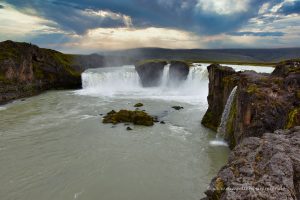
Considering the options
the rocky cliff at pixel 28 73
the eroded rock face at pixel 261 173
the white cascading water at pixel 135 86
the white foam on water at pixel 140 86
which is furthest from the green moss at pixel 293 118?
the rocky cliff at pixel 28 73

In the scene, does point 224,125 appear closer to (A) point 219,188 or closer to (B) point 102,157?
(B) point 102,157

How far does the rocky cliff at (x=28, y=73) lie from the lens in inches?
1965

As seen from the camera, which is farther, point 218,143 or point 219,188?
point 218,143

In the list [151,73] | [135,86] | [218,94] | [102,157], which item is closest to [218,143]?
[218,94]

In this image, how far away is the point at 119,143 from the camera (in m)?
22.5

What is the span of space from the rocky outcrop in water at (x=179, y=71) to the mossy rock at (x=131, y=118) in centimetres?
2927

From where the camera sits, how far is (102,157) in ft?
63.8

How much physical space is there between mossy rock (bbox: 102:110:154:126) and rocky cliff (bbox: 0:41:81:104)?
25.1m

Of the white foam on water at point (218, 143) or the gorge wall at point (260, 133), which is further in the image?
the white foam on water at point (218, 143)

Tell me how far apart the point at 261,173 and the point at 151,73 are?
61.6 meters

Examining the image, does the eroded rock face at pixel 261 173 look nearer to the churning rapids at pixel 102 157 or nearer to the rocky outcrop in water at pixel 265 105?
the rocky outcrop in water at pixel 265 105

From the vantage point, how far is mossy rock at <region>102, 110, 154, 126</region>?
28.6 meters

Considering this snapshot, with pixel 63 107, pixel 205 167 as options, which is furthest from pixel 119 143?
pixel 63 107

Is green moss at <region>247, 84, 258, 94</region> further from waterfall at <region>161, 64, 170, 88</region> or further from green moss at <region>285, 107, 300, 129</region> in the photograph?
waterfall at <region>161, 64, 170, 88</region>
